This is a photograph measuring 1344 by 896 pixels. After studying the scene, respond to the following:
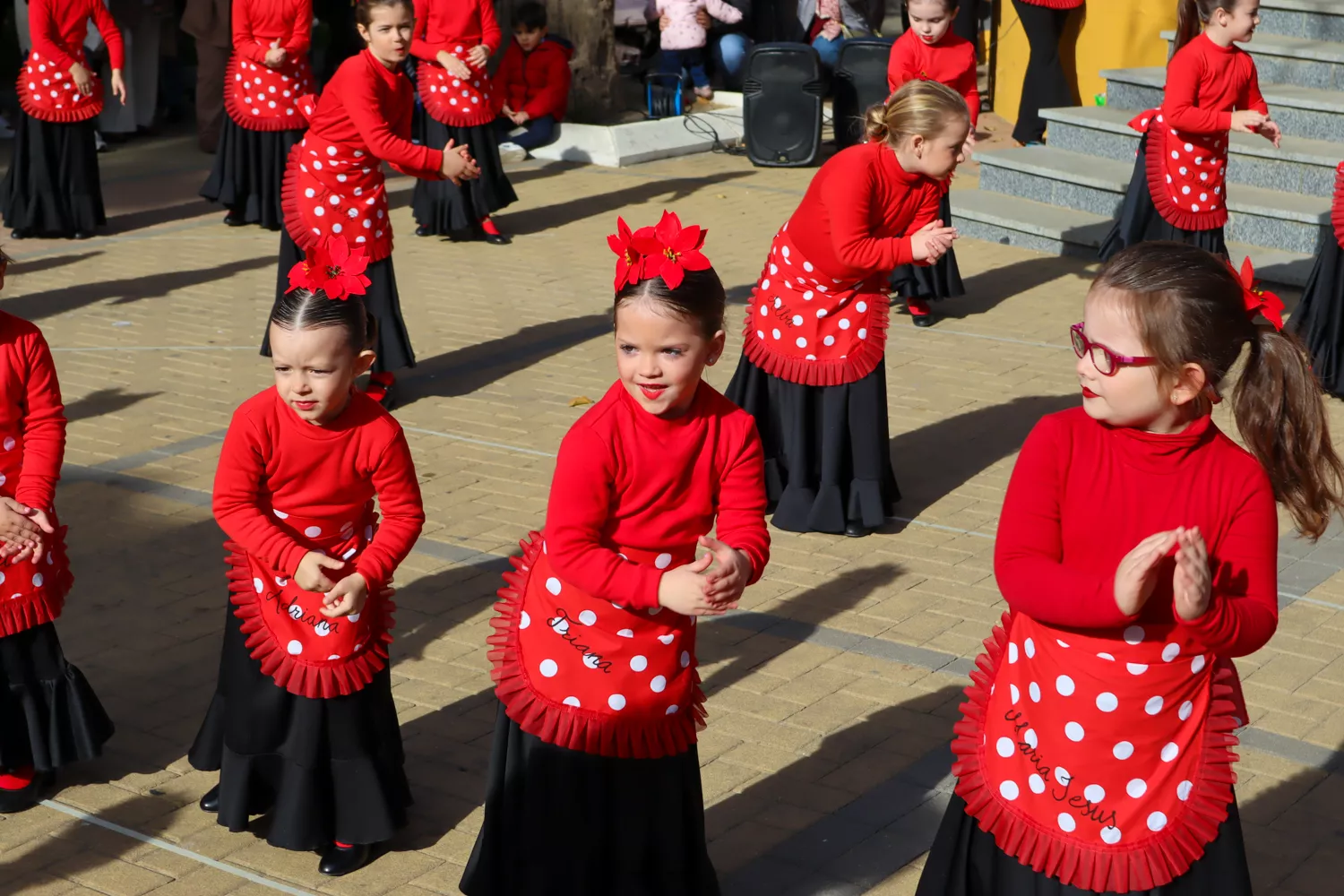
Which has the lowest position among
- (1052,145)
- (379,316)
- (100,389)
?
(100,389)

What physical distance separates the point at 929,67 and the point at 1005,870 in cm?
740

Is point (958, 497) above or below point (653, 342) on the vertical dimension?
below

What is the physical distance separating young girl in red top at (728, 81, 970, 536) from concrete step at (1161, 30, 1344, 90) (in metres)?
6.74

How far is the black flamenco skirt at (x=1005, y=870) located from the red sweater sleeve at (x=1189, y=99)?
5843 mm

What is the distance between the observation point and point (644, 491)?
3.12 meters

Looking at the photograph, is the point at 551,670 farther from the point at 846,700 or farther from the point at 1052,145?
the point at 1052,145

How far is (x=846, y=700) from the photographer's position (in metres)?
4.82

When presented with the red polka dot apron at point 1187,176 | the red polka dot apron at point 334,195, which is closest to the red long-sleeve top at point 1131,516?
the red polka dot apron at point 334,195

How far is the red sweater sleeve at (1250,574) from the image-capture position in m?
2.64

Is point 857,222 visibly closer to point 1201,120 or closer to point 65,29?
point 1201,120

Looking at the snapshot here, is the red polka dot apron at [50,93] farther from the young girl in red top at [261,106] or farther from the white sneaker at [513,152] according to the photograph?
the white sneaker at [513,152]

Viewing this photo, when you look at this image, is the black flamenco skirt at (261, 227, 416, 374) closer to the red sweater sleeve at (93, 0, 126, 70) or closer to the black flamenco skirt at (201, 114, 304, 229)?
the red sweater sleeve at (93, 0, 126, 70)

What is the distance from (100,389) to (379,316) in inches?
57.4

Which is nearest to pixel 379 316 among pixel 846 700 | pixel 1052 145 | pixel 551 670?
pixel 846 700
